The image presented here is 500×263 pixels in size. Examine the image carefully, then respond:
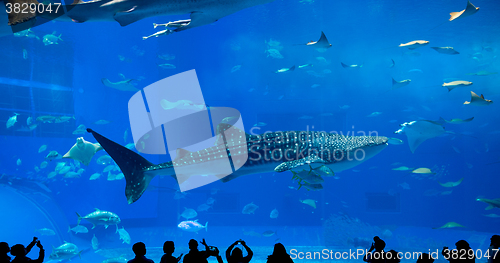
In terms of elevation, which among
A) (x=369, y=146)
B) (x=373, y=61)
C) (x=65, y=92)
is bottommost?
(x=65, y=92)

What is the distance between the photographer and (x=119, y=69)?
2094cm

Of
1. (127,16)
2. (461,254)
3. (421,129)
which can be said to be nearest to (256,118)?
(421,129)

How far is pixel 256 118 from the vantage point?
18.5 m

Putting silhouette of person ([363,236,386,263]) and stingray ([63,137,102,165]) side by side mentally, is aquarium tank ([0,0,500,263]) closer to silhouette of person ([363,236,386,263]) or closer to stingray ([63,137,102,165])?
stingray ([63,137,102,165])

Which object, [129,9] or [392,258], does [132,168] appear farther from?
[392,258]

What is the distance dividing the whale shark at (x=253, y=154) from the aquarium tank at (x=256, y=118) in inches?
223

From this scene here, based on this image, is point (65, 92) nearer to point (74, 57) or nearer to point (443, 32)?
point (74, 57)

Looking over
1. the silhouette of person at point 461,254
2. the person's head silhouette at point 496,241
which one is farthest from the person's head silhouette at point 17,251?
the person's head silhouette at point 496,241

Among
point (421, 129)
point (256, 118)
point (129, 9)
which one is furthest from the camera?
point (256, 118)

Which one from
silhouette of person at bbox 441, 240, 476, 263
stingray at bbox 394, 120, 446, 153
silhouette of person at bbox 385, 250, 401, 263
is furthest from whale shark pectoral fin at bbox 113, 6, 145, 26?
stingray at bbox 394, 120, 446, 153

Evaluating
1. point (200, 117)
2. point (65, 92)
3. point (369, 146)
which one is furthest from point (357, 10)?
point (65, 92)

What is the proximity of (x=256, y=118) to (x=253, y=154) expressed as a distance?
15042mm

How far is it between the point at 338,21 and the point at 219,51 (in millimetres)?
8474

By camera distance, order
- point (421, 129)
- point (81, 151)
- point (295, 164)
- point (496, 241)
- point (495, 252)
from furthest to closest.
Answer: point (81, 151), point (421, 129), point (295, 164), point (496, 241), point (495, 252)
